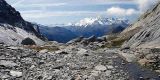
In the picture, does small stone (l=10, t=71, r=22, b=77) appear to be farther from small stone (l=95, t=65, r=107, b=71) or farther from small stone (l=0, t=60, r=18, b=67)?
small stone (l=95, t=65, r=107, b=71)

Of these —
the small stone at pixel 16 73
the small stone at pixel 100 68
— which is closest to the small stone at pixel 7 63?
the small stone at pixel 16 73

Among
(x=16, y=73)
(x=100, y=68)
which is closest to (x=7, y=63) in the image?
(x=16, y=73)

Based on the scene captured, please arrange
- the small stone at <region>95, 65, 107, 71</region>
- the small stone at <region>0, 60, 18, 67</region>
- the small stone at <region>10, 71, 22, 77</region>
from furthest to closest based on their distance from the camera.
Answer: the small stone at <region>95, 65, 107, 71</region>, the small stone at <region>0, 60, 18, 67</region>, the small stone at <region>10, 71, 22, 77</region>

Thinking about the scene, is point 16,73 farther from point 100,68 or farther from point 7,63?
point 100,68

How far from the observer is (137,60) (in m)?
59.4

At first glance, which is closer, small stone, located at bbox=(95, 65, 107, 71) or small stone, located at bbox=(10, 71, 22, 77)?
small stone, located at bbox=(10, 71, 22, 77)

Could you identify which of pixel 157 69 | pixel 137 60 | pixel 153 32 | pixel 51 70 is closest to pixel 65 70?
pixel 51 70

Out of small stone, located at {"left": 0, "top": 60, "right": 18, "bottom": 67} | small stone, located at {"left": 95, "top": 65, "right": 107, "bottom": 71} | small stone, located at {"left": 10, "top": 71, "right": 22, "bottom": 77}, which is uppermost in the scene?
small stone, located at {"left": 0, "top": 60, "right": 18, "bottom": 67}

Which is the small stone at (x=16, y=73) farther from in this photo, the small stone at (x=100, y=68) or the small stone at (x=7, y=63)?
the small stone at (x=100, y=68)

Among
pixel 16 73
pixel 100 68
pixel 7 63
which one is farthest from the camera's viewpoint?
pixel 100 68

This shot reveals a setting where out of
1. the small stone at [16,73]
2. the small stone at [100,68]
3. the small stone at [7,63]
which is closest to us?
the small stone at [16,73]

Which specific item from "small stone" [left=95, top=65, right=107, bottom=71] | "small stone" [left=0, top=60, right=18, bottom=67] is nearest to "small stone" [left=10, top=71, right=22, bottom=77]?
"small stone" [left=0, top=60, right=18, bottom=67]

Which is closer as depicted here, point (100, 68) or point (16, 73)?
point (16, 73)

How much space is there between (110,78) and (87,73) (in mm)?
4445
